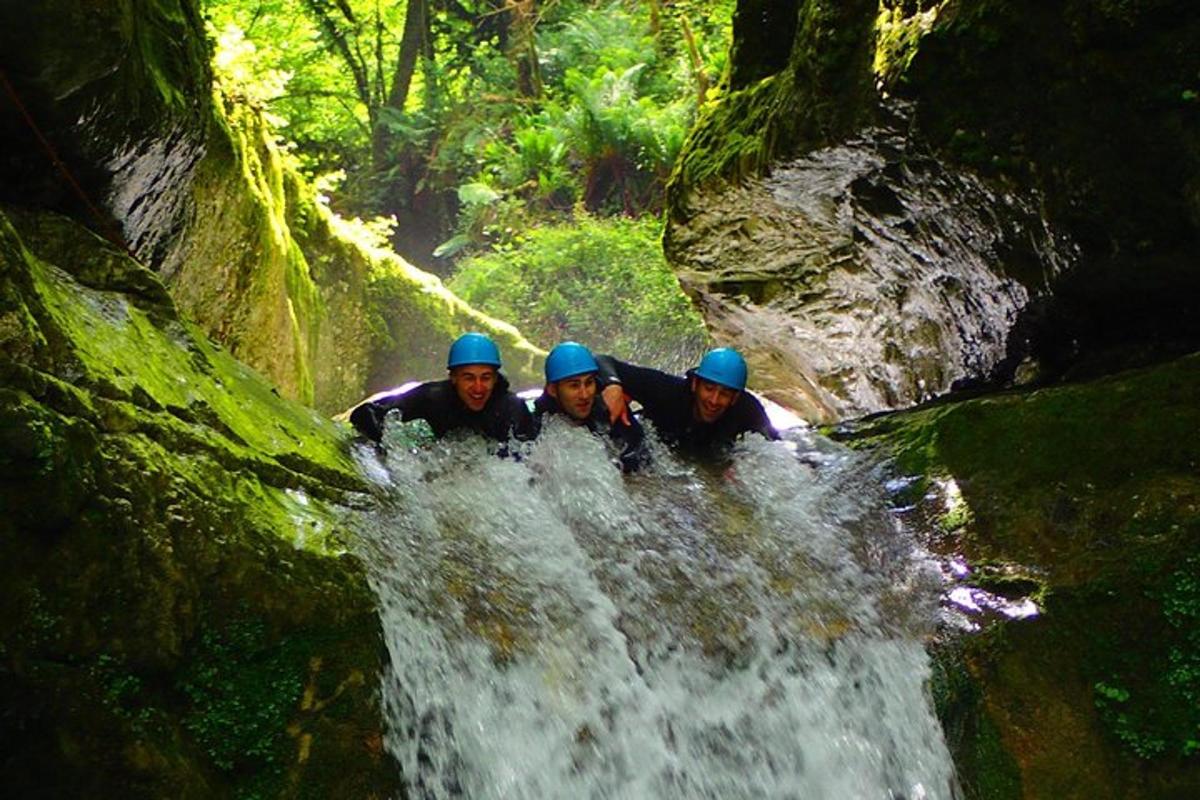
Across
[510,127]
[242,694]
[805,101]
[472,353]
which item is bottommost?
[242,694]

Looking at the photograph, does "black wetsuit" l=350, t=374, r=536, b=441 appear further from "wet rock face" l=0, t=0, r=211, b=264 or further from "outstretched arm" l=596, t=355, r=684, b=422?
"wet rock face" l=0, t=0, r=211, b=264

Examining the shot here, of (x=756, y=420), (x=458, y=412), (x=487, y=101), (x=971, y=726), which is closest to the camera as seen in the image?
(x=971, y=726)

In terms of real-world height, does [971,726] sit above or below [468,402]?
below

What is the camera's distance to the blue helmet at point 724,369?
6.39m

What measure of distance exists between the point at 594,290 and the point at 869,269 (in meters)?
12.1

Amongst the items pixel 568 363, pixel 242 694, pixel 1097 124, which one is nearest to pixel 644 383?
pixel 568 363

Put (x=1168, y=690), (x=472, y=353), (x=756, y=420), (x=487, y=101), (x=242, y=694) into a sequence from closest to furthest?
(x=242, y=694) → (x=1168, y=690) → (x=472, y=353) → (x=756, y=420) → (x=487, y=101)

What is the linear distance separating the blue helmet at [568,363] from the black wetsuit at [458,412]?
0.31m

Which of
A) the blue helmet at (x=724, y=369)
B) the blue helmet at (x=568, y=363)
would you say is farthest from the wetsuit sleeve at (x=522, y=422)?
the blue helmet at (x=724, y=369)

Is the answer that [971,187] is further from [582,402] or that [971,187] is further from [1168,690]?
[1168,690]

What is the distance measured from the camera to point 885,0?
17.6 ft

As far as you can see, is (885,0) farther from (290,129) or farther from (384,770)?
(290,129)

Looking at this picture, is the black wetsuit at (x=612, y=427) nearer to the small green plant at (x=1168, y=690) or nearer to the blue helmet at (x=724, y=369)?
the blue helmet at (x=724, y=369)

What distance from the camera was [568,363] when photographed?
6293 mm
